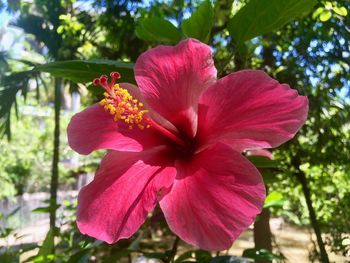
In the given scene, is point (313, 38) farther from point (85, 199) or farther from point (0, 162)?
point (0, 162)

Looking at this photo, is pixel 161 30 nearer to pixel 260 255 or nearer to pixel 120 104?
pixel 120 104

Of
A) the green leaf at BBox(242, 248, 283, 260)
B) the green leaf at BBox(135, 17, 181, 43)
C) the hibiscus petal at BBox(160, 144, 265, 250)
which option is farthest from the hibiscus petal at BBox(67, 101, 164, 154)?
the green leaf at BBox(242, 248, 283, 260)

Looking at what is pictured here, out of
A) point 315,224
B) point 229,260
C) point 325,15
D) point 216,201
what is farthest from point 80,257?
point 325,15

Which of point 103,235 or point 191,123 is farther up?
point 191,123

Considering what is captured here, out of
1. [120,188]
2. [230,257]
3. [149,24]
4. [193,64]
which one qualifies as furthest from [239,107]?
[230,257]

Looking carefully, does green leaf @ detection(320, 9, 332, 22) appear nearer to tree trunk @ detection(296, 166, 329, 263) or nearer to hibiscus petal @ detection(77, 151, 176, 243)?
tree trunk @ detection(296, 166, 329, 263)

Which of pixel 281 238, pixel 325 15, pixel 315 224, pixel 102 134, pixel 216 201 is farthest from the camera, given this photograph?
pixel 281 238

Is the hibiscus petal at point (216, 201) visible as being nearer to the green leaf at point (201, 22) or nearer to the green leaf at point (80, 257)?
the green leaf at point (201, 22)
